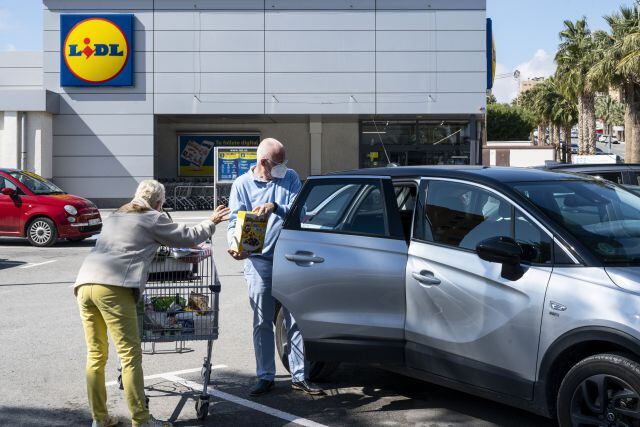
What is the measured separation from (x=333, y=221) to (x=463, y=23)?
28578 millimetres

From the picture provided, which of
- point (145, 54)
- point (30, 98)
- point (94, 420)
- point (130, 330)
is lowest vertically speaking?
point (94, 420)

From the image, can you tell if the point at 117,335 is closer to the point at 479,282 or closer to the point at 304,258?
the point at 304,258

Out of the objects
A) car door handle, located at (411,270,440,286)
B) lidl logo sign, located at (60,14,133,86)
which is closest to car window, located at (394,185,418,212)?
car door handle, located at (411,270,440,286)

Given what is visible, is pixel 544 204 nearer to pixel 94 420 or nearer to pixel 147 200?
pixel 147 200

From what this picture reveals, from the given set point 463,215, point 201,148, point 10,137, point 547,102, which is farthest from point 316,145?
point 547,102

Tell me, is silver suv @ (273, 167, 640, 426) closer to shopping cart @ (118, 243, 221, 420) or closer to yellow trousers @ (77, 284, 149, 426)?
shopping cart @ (118, 243, 221, 420)

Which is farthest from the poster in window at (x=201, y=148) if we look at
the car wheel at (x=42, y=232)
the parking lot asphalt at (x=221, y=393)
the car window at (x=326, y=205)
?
the car window at (x=326, y=205)

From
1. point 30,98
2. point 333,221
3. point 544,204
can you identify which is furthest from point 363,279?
point 30,98

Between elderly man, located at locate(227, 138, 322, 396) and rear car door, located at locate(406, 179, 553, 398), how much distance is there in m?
1.12

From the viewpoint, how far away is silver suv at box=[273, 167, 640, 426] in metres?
4.13

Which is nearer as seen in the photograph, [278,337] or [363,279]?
[363,279]

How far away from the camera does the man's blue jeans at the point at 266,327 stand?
19.0 feet

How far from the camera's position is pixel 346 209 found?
18.5 ft

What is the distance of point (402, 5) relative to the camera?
1286 inches
